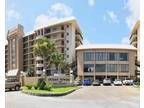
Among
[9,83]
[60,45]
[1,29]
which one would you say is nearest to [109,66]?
[60,45]

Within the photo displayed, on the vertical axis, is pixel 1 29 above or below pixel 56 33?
below

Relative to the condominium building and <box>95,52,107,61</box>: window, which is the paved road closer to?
<box>95,52,107,61</box>: window

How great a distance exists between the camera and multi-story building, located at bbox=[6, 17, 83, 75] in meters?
77.1

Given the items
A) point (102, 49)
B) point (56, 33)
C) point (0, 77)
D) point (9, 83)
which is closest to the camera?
point (0, 77)

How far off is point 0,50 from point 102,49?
227 feet

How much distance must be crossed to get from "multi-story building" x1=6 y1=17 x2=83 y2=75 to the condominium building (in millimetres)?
4047

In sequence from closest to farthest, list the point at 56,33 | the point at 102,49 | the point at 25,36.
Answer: the point at 102,49 < the point at 56,33 < the point at 25,36

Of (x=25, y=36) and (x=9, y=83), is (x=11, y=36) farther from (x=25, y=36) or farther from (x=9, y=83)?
(x=9, y=83)

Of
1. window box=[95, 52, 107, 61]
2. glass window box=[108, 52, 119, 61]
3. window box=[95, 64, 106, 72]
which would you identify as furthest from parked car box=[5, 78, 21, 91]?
glass window box=[108, 52, 119, 61]

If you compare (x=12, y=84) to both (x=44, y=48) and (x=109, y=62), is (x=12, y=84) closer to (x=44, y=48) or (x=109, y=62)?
(x=44, y=48)

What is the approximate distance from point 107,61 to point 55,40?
46.7 ft

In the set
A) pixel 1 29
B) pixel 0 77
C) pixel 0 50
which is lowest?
pixel 0 77

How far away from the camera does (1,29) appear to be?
4801mm

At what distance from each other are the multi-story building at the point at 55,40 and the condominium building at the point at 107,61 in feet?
13.3
